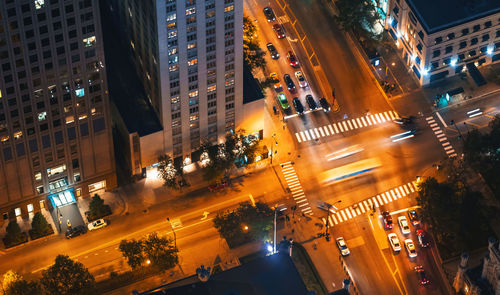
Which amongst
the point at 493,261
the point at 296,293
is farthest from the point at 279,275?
the point at 493,261

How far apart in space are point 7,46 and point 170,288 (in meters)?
52.8

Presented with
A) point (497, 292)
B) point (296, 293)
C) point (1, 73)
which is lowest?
point (497, 292)

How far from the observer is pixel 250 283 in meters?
193

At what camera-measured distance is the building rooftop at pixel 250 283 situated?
631ft

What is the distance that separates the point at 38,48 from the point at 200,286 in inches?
2079

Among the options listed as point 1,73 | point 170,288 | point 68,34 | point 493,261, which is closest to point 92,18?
point 68,34

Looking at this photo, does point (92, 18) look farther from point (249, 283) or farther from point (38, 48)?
point (249, 283)

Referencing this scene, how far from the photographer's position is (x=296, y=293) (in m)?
193

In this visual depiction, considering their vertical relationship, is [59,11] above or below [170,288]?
above

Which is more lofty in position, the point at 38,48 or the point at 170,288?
the point at 38,48

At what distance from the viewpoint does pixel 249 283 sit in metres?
193

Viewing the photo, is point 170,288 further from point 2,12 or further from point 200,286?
point 2,12

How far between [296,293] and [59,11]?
66279 mm

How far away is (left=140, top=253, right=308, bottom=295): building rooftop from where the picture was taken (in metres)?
192
